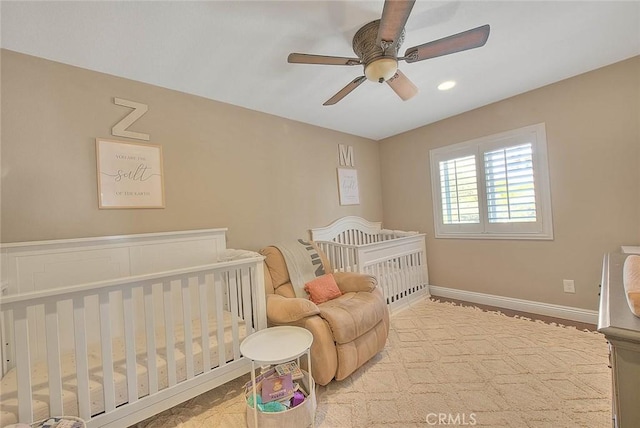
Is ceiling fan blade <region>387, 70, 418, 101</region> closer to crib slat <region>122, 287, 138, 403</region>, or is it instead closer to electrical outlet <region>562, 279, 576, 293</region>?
crib slat <region>122, 287, 138, 403</region>

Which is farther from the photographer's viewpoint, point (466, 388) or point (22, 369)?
point (466, 388)

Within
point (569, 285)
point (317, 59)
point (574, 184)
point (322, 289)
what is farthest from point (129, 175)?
point (569, 285)

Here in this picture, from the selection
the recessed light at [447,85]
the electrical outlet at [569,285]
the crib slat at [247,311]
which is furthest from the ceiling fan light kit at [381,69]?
the electrical outlet at [569,285]

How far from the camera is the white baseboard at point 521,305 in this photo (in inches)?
101

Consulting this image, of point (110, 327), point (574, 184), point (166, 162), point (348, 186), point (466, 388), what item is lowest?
point (466, 388)

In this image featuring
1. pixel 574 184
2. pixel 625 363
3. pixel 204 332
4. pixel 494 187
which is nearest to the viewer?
pixel 625 363

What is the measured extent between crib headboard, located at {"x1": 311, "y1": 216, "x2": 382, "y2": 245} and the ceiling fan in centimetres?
186

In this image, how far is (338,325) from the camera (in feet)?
5.97

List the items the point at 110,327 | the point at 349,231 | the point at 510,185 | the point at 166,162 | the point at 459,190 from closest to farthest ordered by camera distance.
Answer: the point at 110,327, the point at 166,162, the point at 510,185, the point at 459,190, the point at 349,231

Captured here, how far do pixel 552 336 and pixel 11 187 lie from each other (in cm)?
424

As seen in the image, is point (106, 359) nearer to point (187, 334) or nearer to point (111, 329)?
point (187, 334)

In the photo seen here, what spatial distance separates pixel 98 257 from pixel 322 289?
1.70 m

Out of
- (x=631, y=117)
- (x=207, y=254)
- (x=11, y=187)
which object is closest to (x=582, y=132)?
(x=631, y=117)

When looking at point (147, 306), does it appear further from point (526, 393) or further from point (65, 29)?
point (526, 393)
